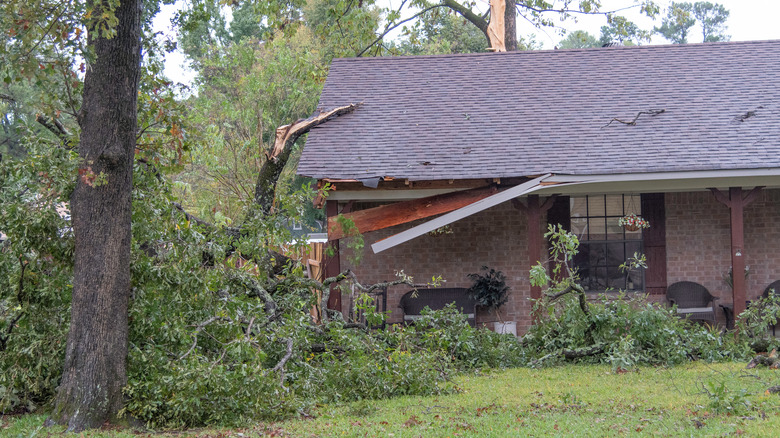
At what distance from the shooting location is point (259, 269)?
858 cm

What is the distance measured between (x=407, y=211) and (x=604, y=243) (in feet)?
13.0

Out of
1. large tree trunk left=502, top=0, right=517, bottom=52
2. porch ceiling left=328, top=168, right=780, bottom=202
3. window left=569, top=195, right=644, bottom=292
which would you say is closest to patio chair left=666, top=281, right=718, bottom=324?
window left=569, top=195, right=644, bottom=292

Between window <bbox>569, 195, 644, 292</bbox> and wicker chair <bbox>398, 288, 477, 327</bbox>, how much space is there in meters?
2.10

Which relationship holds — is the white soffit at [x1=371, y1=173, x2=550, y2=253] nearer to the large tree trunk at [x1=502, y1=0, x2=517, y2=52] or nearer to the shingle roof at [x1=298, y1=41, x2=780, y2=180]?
the shingle roof at [x1=298, y1=41, x2=780, y2=180]

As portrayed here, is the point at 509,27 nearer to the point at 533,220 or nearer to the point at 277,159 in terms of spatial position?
the point at 533,220

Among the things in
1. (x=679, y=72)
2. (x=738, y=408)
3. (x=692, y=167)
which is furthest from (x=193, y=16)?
(x=679, y=72)

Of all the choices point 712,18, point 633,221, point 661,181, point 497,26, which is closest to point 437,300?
point 633,221

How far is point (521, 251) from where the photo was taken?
12.0m

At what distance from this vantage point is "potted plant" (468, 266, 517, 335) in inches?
452

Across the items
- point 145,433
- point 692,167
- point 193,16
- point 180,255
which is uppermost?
point 193,16

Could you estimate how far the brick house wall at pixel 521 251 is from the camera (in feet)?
39.4

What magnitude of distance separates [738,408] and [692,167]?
4824 mm

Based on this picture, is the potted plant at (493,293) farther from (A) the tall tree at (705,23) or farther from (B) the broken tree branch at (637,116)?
(A) the tall tree at (705,23)

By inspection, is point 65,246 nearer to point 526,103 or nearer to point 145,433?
point 145,433
